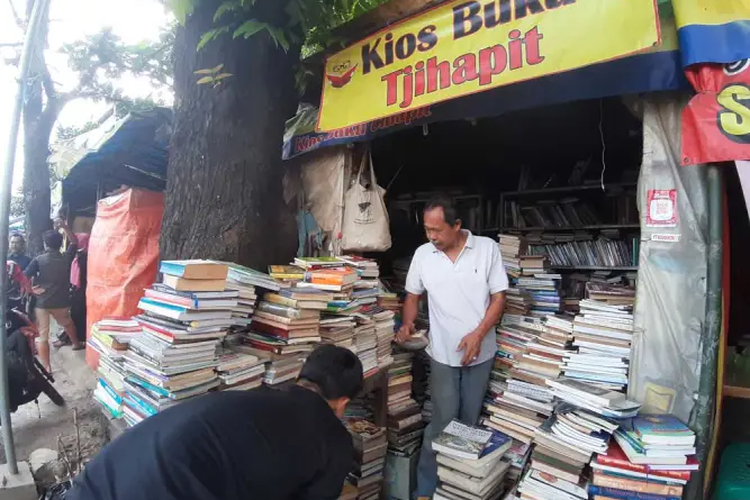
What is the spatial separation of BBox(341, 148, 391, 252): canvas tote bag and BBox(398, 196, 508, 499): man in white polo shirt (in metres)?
0.58

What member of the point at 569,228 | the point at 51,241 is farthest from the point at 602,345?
the point at 51,241

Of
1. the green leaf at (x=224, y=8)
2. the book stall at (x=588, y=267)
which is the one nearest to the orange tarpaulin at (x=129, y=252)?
the book stall at (x=588, y=267)

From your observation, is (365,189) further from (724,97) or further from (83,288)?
(83,288)

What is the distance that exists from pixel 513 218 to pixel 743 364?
2688 mm

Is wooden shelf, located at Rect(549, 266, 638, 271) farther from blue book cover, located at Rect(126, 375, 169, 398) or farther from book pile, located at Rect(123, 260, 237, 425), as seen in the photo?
blue book cover, located at Rect(126, 375, 169, 398)

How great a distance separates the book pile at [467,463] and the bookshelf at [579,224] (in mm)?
2306

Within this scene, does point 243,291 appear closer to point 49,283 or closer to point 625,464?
point 625,464

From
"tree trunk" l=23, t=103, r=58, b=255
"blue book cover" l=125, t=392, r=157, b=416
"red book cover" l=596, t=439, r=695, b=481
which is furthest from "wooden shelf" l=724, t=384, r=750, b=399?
"tree trunk" l=23, t=103, r=58, b=255

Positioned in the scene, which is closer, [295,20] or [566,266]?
[295,20]

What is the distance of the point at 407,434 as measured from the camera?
12.7 ft

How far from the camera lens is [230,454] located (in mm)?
1623

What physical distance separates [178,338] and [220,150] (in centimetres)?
159

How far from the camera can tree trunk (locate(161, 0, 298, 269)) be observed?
342 centimetres

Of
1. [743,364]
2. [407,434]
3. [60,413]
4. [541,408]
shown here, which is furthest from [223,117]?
[743,364]
